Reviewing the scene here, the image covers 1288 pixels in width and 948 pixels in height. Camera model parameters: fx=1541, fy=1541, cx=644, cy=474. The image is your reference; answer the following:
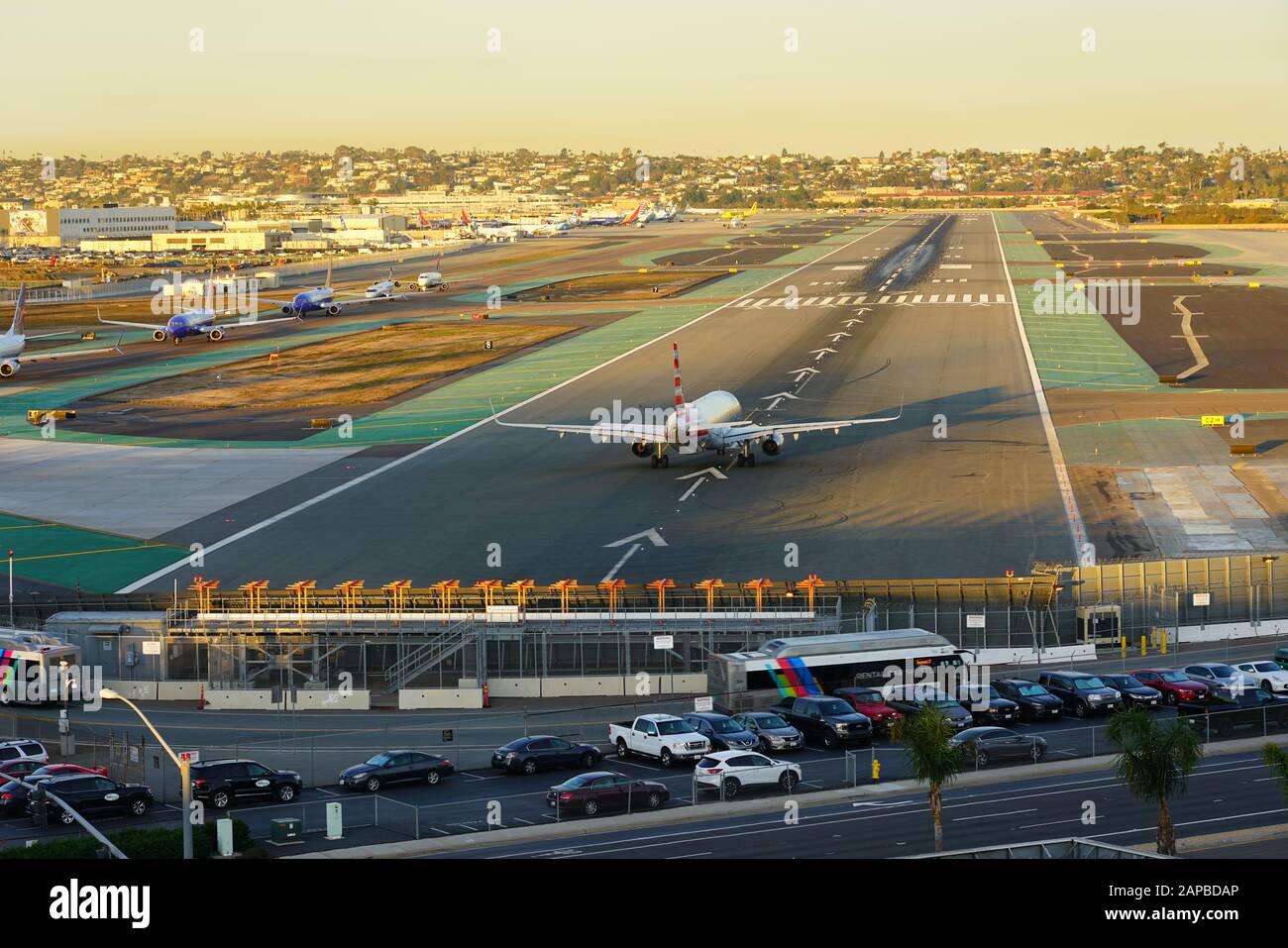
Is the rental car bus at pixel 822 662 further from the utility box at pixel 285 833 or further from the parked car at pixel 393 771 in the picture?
the utility box at pixel 285 833

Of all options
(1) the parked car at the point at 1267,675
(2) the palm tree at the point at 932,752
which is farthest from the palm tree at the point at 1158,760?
(1) the parked car at the point at 1267,675

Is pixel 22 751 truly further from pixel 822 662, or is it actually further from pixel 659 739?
pixel 822 662

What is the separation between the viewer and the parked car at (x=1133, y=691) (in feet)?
163

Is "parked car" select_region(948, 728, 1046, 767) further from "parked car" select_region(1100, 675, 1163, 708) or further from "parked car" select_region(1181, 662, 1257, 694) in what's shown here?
"parked car" select_region(1181, 662, 1257, 694)

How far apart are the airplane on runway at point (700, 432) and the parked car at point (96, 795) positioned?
45.8 metres

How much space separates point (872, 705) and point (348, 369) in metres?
94.6

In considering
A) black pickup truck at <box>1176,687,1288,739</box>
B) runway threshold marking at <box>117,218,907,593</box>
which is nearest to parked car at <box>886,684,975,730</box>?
black pickup truck at <box>1176,687,1288,739</box>

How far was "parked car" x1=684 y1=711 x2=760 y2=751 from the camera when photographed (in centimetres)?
4497

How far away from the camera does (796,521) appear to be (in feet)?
240

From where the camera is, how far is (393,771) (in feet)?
141

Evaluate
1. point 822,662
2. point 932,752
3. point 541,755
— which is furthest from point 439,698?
point 932,752

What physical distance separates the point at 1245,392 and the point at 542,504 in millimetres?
58420
